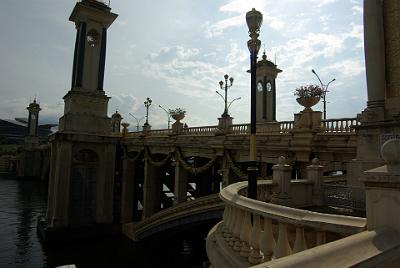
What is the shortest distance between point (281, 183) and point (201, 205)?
1146 centimetres

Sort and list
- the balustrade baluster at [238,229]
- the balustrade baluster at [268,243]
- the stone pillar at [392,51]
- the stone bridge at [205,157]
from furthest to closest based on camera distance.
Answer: the stone bridge at [205,157]
the stone pillar at [392,51]
the balustrade baluster at [238,229]
the balustrade baluster at [268,243]

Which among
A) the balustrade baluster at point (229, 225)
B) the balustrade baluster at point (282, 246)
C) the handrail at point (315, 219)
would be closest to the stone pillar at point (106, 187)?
the balustrade baluster at point (229, 225)

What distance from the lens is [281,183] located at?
10148 mm

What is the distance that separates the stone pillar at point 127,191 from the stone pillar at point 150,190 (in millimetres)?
2452

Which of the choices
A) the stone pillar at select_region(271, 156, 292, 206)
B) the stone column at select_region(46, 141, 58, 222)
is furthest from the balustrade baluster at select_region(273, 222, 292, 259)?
the stone column at select_region(46, 141, 58, 222)

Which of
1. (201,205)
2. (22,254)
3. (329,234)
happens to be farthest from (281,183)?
(22,254)

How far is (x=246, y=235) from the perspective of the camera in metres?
4.89

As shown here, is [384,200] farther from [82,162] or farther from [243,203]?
[82,162]

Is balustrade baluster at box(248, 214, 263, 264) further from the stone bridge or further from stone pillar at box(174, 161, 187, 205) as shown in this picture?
stone pillar at box(174, 161, 187, 205)

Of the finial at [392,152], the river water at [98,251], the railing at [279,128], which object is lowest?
the river water at [98,251]

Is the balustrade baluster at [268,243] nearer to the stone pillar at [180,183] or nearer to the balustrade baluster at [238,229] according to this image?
the balustrade baluster at [238,229]

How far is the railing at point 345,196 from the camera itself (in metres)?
10.0

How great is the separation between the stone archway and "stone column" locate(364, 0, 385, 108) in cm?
2557

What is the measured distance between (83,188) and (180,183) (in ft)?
32.8
